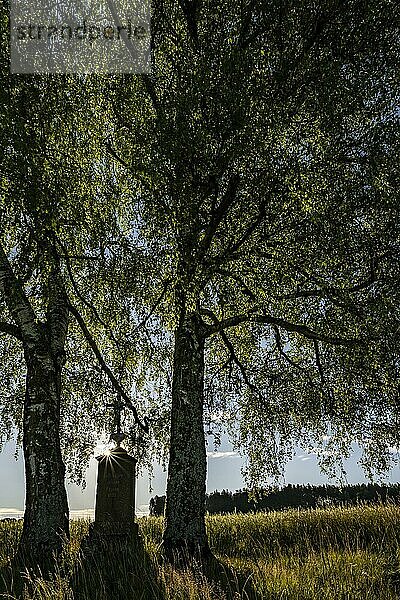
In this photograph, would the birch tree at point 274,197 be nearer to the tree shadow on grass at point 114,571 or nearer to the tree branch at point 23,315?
the tree shadow on grass at point 114,571

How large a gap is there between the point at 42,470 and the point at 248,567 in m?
4.09

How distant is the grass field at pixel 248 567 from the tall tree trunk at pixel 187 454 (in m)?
0.54

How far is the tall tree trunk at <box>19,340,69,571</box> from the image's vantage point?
36.0 feet

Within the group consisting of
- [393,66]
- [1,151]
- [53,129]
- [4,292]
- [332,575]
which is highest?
[393,66]

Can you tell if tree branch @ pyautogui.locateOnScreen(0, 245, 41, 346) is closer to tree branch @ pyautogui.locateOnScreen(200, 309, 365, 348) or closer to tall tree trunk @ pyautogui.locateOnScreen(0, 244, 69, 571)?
tall tree trunk @ pyautogui.locateOnScreen(0, 244, 69, 571)

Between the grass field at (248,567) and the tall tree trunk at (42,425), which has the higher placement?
the tall tree trunk at (42,425)

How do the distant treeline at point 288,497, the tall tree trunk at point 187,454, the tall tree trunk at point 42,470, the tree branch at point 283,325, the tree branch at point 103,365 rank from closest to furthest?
1. the tall tree trunk at point 42,470
2. the tall tree trunk at point 187,454
3. the tree branch at point 283,325
4. the tree branch at point 103,365
5. the distant treeline at point 288,497

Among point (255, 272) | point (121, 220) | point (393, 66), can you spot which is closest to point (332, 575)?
point (255, 272)

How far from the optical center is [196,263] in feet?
33.5

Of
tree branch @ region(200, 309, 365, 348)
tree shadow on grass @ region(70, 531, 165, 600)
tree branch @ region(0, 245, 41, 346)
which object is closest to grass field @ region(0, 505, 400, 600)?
tree shadow on grass @ region(70, 531, 165, 600)

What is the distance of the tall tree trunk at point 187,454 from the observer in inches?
443

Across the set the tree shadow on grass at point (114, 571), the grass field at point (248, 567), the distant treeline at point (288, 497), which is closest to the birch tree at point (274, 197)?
the tree shadow on grass at point (114, 571)

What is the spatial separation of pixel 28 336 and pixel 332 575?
7059 mm

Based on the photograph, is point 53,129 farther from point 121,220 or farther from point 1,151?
point 121,220
